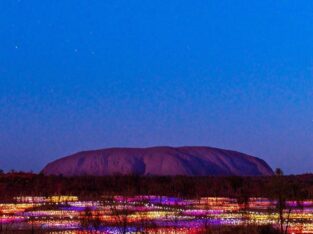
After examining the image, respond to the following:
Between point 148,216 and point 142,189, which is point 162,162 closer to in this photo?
point 142,189

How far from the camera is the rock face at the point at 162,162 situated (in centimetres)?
8988

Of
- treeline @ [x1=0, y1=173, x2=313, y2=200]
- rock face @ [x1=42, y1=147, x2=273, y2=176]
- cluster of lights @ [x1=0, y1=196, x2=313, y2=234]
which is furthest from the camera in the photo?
rock face @ [x1=42, y1=147, x2=273, y2=176]

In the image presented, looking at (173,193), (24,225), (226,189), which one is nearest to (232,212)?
(24,225)

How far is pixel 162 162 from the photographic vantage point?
92.0 m

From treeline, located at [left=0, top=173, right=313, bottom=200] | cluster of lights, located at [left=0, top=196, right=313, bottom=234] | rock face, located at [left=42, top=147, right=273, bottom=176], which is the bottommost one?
cluster of lights, located at [left=0, top=196, right=313, bottom=234]

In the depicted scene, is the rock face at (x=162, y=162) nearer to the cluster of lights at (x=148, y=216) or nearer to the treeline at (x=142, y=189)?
the treeline at (x=142, y=189)

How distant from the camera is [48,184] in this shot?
39938mm

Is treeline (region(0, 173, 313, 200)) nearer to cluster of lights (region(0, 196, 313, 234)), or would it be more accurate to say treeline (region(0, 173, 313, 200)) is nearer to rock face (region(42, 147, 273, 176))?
cluster of lights (region(0, 196, 313, 234))

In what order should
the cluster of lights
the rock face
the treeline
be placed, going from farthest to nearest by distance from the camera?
the rock face, the treeline, the cluster of lights

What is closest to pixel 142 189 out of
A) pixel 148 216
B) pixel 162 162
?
pixel 148 216

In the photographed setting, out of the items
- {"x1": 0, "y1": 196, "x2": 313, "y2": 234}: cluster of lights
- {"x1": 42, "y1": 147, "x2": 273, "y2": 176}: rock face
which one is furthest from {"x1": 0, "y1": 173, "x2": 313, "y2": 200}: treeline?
{"x1": 42, "y1": 147, "x2": 273, "y2": 176}: rock face

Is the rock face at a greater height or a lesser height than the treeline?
greater

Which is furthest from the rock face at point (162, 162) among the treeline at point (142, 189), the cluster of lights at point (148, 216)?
the cluster of lights at point (148, 216)

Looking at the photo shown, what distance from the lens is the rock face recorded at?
89875 millimetres
